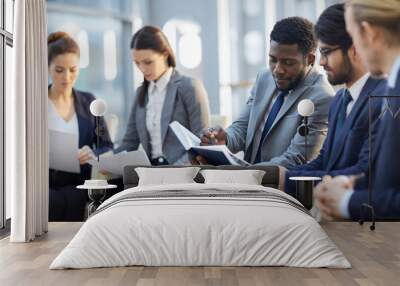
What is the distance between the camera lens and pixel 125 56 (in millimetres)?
→ 7906

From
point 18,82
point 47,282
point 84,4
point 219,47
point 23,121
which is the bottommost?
point 47,282

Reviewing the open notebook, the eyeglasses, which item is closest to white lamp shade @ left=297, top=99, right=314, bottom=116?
the eyeglasses

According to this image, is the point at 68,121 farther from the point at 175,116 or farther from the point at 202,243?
the point at 202,243

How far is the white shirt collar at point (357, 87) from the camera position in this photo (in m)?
7.53

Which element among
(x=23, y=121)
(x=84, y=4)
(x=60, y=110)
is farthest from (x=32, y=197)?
(x=84, y=4)

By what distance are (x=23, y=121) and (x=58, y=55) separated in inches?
76.9

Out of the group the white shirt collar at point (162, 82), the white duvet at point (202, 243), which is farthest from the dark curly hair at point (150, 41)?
the white duvet at point (202, 243)

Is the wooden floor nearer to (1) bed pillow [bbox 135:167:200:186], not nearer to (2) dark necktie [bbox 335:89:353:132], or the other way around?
(1) bed pillow [bbox 135:167:200:186]

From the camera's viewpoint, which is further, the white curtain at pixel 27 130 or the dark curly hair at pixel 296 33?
the dark curly hair at pixel 296 33

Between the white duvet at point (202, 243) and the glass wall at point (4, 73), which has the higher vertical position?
the glass wall at point (4, 73)

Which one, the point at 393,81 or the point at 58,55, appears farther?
the point at 58,55

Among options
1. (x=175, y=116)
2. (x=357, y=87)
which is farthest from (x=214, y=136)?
(x=357, y=87)

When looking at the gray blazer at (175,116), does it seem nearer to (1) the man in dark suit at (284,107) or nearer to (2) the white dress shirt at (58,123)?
(1) the man in dark suit at (284,107)

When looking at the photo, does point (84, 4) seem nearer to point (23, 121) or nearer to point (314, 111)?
point (23, 121)
